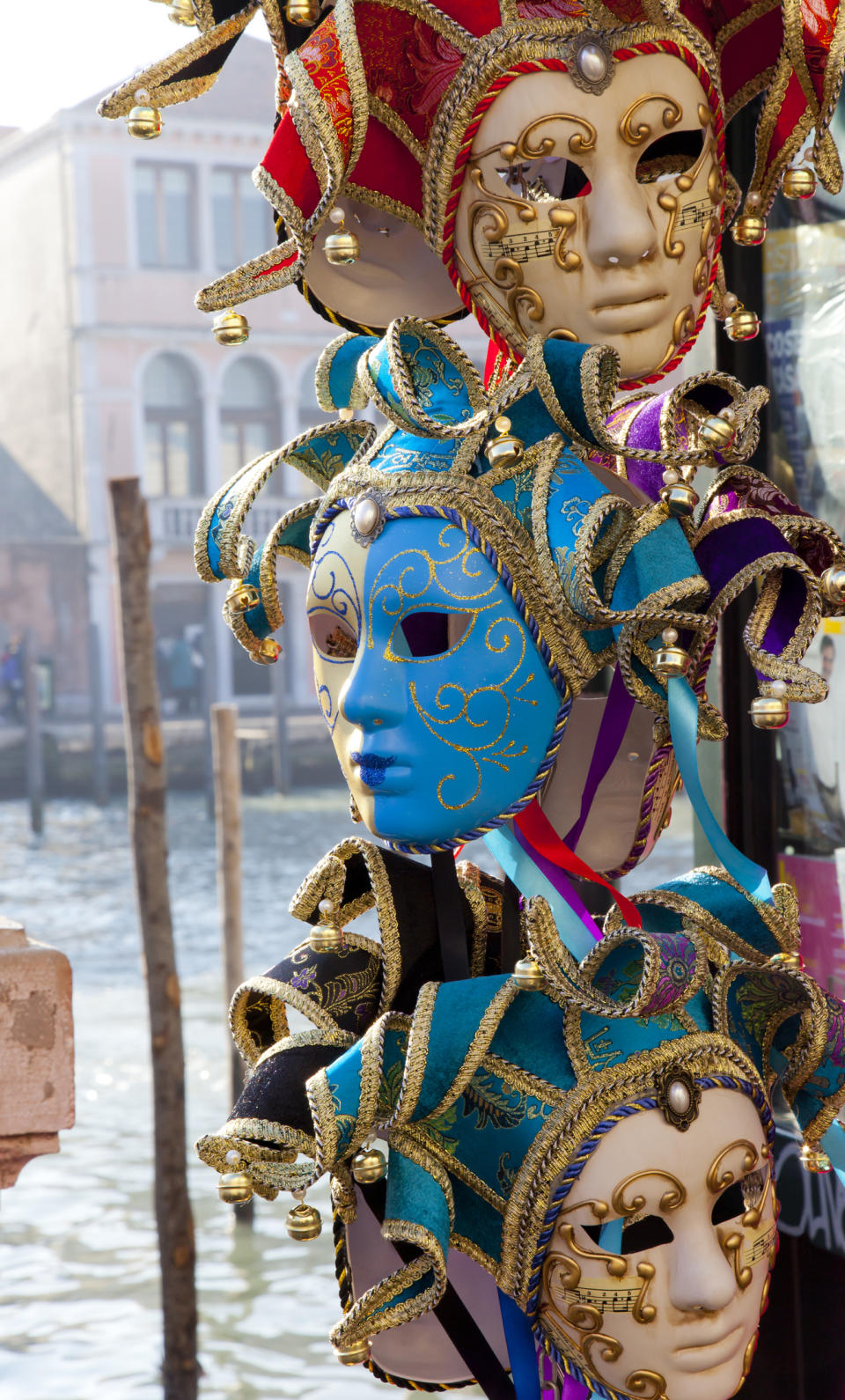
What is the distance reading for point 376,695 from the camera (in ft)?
3.81

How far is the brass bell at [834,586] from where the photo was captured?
45.6 inches

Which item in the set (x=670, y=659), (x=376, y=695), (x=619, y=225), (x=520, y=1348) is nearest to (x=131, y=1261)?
(x=520, y=1348)

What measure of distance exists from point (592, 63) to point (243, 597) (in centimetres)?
51

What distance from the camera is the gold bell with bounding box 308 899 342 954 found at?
1207 mm

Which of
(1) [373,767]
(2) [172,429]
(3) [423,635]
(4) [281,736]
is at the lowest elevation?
(4) [281,736]

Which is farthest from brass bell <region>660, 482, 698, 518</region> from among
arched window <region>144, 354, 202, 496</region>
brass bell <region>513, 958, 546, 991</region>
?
arched window <region>144, 354, 202, 496</region>

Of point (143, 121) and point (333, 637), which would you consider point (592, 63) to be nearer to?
point (143, 121)

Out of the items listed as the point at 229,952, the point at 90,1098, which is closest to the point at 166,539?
the point at 90,1098

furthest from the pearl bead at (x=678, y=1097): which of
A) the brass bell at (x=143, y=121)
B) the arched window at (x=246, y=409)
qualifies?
the arched window at (x=246, y=409)

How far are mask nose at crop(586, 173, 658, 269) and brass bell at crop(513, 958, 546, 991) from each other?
1.77ft

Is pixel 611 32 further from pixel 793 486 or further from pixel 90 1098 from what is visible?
pixel 90 1098

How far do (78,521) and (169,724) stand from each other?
2.74m

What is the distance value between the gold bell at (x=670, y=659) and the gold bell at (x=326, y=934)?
33 centimetres

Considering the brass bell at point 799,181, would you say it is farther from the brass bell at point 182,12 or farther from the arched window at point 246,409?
the arched window at point 246,409
